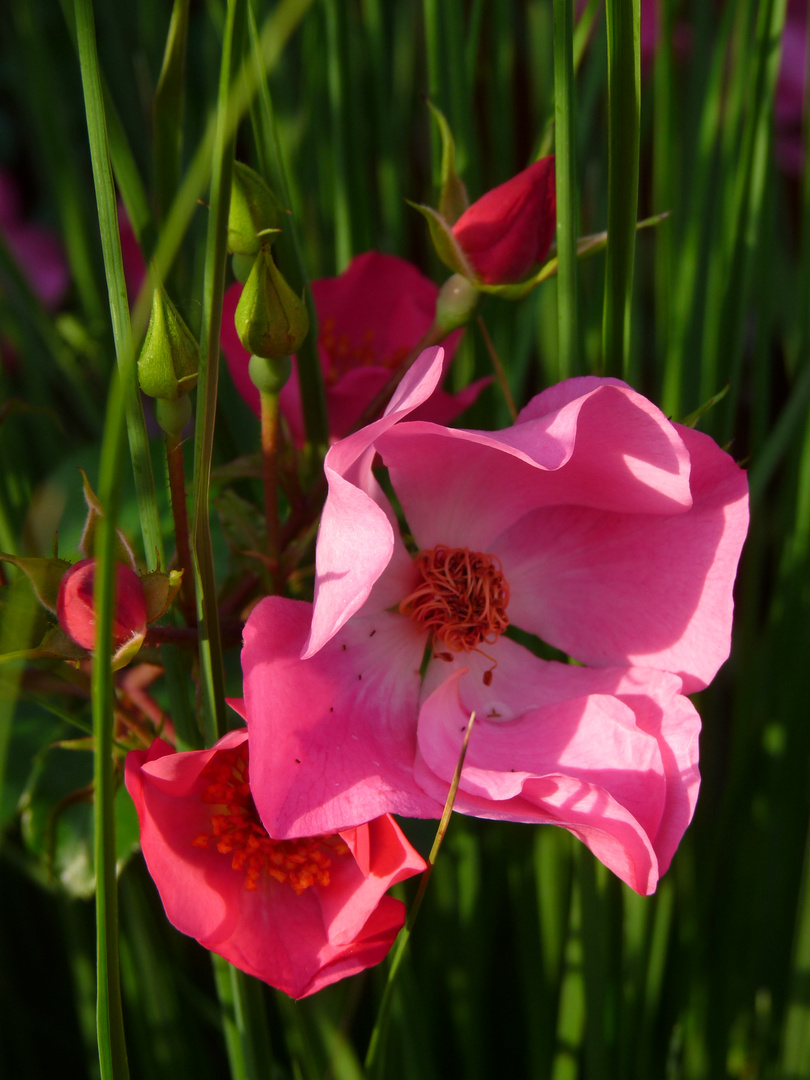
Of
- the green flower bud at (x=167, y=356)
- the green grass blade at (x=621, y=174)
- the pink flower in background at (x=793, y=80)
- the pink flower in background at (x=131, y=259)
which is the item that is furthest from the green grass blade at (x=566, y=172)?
the pink flower in background at (x=793, y=80)

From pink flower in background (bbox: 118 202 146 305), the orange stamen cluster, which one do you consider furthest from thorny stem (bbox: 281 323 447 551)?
pink flower in background (bbox: 118 202 146 305)

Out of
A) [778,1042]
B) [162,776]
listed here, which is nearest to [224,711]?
[162,776]

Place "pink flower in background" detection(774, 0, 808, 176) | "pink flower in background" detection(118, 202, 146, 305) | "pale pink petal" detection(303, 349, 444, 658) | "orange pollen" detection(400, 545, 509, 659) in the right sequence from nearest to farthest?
1. "pale pink petal" detection(303, 349, 444, 658)
2. "orange pollen" detection(400, 545, 509, 659)
3. "pink flower in background" detection(118, 202, 146, 305)
4. "pink flower in background" detection(774, 0, 808, 176)

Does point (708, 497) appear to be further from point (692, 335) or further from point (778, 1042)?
point (778, 1042)

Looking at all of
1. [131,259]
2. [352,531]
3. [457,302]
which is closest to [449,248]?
[457,302]

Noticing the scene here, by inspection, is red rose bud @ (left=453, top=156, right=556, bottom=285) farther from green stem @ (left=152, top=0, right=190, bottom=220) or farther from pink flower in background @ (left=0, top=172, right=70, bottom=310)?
pink flower in background @ (left=0, top=172, right=70, bottom=310)

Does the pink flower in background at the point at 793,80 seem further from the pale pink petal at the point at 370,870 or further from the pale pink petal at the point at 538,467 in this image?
the pale pink petal at the point at 370,870
